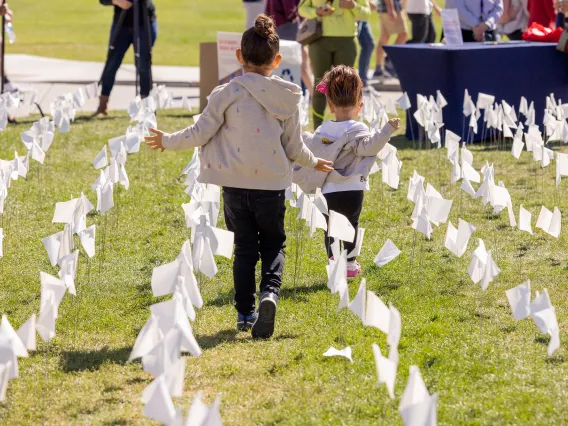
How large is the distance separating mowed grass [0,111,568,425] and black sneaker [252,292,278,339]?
0.06 metres

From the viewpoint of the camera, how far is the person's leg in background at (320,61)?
31.8ft

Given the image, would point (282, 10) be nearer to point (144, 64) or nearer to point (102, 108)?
point (144, 64)

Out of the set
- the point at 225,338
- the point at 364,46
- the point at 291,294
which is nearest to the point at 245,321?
the point at 225,338

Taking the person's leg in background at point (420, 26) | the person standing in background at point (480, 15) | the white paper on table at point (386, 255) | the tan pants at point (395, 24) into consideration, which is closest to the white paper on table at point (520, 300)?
the white paper on table at point (386, 255)

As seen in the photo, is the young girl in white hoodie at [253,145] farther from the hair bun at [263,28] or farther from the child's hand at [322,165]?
the child's hand at [322,165]

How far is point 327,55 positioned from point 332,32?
0.78ft

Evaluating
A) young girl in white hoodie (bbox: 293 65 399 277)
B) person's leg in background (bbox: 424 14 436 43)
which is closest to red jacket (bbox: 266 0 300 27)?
person's leg in background (bbox: 424 14 436 43)

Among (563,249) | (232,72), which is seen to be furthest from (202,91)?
(563,249)

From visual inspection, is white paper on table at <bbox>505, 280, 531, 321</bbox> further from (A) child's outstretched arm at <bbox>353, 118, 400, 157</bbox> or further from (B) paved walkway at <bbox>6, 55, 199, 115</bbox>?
(B) paved walkway at <bbox>6, 55, 199, 115</bbox>

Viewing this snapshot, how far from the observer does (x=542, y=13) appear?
39.0 ft

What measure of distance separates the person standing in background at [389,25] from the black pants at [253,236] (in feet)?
30.5

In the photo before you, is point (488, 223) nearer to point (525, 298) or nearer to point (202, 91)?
point (525, 298)

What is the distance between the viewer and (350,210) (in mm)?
5844

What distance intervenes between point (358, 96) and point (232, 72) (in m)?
6.22
